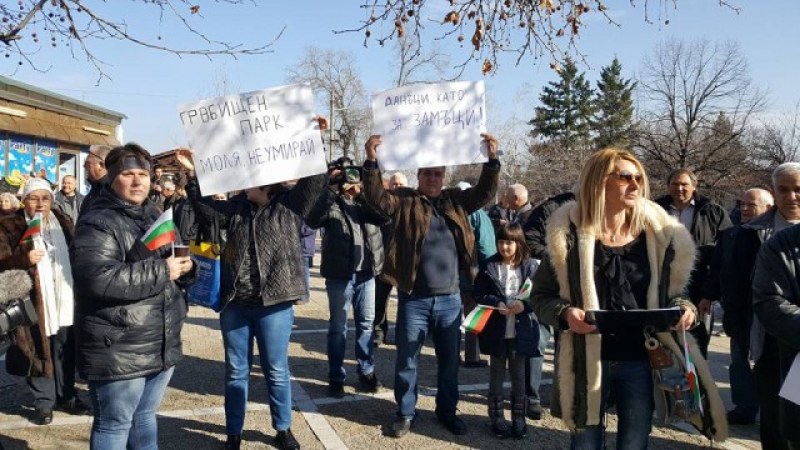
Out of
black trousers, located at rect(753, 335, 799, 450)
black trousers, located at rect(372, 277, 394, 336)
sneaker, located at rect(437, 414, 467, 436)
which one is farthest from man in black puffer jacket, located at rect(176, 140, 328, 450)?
black trousers, located at rect(372, 277, 394, 336)

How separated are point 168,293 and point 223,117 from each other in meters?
1.39

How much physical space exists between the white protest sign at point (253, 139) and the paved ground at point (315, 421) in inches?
75.2

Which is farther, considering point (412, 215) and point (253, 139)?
point (412, 215)

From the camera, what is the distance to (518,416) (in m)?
4.40

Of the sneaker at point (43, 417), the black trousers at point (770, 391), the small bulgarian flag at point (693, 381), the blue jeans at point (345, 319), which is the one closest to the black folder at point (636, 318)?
the small bulgarian flag at point (693, 381)

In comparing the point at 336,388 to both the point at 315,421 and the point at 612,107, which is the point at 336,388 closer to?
the point at 315,421

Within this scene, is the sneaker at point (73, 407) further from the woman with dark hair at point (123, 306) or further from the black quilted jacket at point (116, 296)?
the black quilted jacket at point (116, 296)

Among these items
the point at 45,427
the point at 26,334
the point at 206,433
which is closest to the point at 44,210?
the point at 26,334

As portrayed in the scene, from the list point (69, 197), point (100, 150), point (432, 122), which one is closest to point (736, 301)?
point (432, 122)

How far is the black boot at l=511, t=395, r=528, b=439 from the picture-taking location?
4.38 m

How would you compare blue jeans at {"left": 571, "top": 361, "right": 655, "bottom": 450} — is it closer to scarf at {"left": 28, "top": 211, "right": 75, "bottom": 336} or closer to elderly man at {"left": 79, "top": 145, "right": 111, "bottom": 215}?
elderly man at {"left": 79, "top": 145, "right": 111, "bottom": 215}

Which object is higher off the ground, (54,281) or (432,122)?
(432,122)

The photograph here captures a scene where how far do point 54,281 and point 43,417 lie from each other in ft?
3.65

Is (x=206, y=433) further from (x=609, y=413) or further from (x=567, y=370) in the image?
(x=609, y=413)
